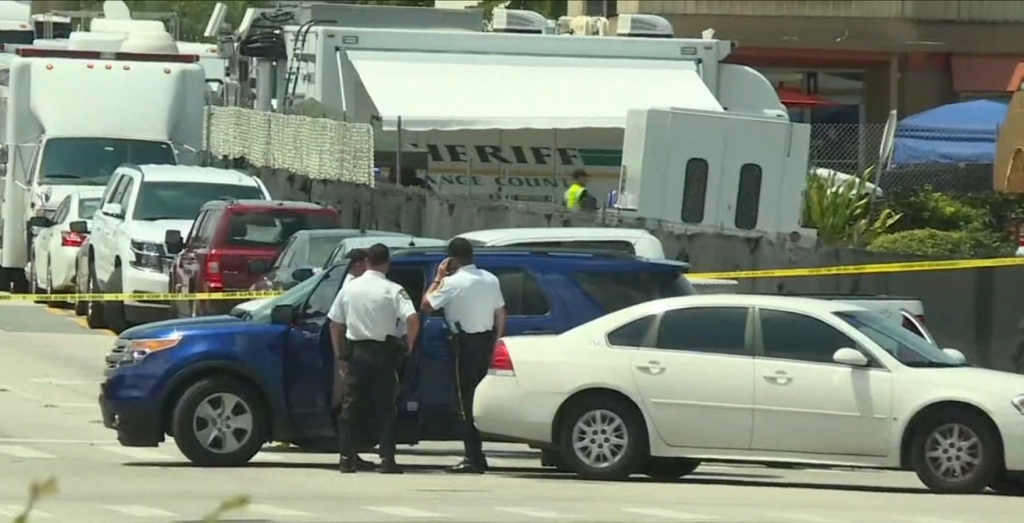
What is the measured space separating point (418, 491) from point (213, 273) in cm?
934

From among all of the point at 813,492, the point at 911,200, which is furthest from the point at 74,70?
the point at 813,492

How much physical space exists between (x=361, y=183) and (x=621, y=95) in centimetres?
375

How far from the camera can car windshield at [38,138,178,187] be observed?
1167 inches

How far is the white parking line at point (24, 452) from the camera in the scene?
15820 mm

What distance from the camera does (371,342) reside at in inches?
590

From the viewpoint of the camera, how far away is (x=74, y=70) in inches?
1172

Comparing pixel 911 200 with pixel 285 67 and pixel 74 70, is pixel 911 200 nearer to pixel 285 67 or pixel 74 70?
pixel 285 67

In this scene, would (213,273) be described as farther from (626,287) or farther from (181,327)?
(626,287)

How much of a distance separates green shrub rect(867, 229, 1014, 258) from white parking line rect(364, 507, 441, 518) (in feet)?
36.1

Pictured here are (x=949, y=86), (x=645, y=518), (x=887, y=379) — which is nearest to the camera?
(x=645, y=518)

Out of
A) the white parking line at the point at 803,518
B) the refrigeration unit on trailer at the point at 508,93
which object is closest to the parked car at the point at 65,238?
the refrigeration unit on trailer at the point at 508,93

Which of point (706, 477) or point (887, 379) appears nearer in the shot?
point (887, 379)

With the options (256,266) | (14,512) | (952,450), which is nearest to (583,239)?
(952,450)

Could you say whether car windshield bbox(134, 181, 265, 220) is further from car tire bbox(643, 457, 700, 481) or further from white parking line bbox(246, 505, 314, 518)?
white parking line bbox(246, 505, 314, 518)
